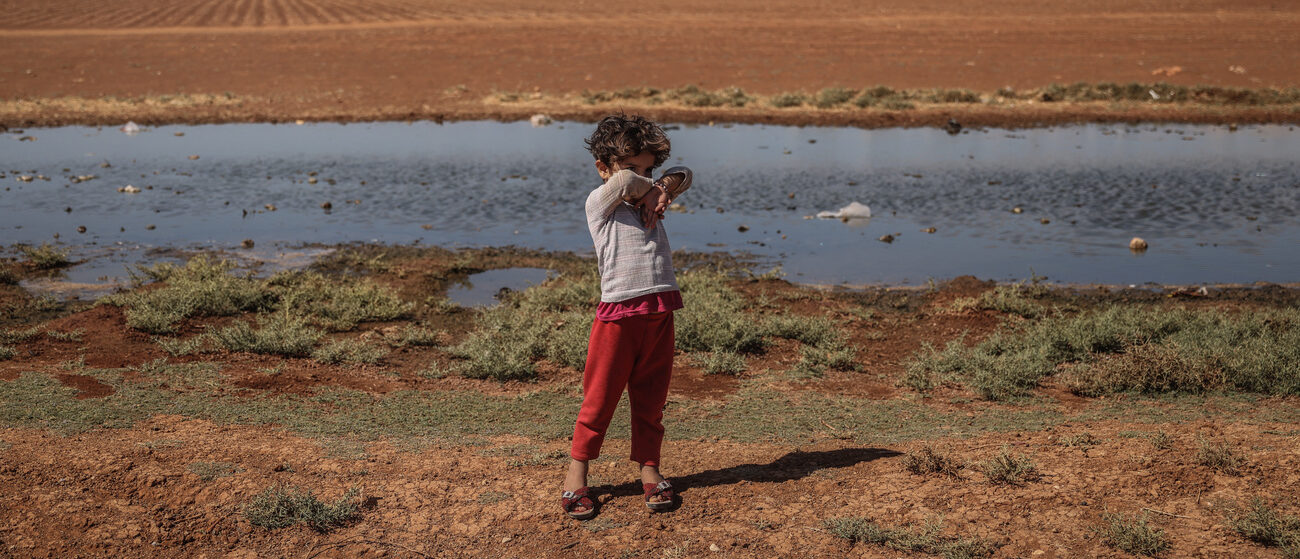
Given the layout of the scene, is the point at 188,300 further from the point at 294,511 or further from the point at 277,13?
the point at 277,13

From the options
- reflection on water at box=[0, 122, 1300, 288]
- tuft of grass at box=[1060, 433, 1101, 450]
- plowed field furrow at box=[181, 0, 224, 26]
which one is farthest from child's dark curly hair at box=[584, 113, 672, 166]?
plowed field furrow at box=[181, 0, 224, 26]

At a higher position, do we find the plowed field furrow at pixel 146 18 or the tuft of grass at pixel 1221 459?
the plowed field furrow at pixel 146 18

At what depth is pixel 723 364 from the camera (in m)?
7.06

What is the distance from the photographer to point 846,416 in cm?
580

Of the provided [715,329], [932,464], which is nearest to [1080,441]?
[932,464]

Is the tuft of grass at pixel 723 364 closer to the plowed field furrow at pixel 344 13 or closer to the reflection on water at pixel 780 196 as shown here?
the reflection on water at pixel 780 196

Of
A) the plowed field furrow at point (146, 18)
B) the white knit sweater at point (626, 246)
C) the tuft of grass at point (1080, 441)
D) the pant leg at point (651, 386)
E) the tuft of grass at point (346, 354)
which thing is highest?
the plowed field furrow at point (146, 18)

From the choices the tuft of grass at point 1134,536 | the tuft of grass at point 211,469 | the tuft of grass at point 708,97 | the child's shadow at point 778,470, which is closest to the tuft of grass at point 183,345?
the tuft of grass at point 211,469

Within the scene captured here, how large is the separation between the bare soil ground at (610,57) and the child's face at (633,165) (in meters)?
19.0

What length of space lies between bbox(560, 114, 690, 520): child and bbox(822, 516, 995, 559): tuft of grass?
73cm

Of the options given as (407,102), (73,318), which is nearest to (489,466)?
(73,318)

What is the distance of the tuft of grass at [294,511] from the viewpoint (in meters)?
4.02

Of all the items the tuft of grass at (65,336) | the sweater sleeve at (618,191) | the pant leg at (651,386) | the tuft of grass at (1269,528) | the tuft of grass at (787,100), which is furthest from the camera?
the tuft of grass at (787,100)

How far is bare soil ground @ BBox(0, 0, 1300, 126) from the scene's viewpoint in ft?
79.9
